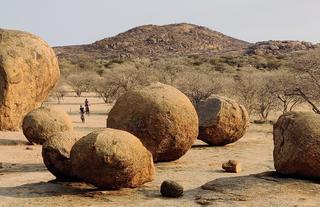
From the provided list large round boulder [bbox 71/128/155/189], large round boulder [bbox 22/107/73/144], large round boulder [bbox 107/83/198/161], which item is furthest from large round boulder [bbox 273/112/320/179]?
large round boulder [bbox 22/107/73/144]

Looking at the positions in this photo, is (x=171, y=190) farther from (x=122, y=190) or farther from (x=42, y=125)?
(x=42, y=125)

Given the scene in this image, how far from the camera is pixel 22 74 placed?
20.8m

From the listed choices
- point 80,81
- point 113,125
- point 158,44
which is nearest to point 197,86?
point 80,81

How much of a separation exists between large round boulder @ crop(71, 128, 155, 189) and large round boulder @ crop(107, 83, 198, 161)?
2.63 m

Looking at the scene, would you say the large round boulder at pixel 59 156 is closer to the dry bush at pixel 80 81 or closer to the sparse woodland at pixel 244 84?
the sparse woodland at pixel 244 84

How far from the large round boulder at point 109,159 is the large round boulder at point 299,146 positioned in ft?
8.69

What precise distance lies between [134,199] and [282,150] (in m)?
3.03

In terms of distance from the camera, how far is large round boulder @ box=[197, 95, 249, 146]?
17750 mm

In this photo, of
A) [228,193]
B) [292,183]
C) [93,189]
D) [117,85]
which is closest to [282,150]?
[292,183]

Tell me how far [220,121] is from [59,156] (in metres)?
7.91

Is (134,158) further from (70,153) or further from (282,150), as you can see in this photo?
(282,150)

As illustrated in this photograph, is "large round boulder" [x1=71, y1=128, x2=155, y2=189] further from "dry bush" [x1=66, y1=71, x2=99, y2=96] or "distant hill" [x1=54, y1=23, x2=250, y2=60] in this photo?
"distant hill" [x1=54, y1=23, x2=250, y2=60]

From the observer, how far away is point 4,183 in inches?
438

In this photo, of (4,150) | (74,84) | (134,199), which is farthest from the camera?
(74,84)
